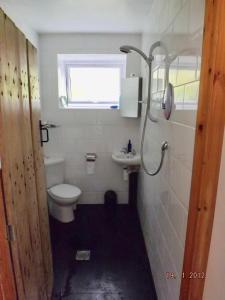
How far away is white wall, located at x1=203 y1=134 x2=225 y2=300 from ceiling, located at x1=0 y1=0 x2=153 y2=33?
5.84 ft

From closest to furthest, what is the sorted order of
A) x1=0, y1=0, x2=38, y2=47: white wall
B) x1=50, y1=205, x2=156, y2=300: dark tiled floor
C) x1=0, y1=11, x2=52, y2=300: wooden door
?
x1=0, y1=11, x2=52, y2=300: wooden door < x1=50, y1=205, x2=156, y2=300: dark tiled floor < x1=0, y1=0, x2=38, y2=47: white wall

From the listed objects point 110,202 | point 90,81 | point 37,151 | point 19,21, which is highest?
point 19,21

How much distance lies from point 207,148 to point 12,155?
802 millimetres

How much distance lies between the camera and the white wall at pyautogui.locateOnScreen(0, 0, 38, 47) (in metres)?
1.79

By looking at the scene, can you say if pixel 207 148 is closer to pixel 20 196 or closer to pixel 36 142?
pixel 20 196

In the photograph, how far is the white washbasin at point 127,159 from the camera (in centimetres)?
259

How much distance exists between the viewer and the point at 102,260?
6.57 feet

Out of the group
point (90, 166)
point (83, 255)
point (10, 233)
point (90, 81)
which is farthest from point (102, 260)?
point (90, 81)

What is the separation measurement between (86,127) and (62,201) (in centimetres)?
101

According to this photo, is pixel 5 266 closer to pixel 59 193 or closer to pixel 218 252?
pixel 218 252

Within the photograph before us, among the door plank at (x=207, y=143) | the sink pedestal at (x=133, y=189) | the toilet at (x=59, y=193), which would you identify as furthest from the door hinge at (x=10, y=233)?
the sink pedestal at (x=133, y=189)

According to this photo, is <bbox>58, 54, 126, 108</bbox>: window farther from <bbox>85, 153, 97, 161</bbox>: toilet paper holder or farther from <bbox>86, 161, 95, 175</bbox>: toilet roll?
<bbox>86, 161, 95, 175</bbox>: toilet roll

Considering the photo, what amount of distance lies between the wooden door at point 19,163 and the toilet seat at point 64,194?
42.0 inches

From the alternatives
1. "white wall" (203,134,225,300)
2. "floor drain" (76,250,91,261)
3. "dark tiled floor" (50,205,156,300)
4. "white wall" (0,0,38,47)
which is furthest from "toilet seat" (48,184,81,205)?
"white wall" (203,134,225,300)
